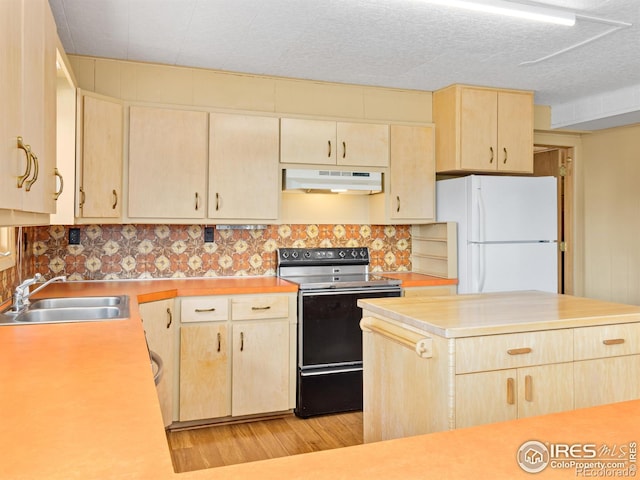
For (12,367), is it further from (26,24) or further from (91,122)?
(91,122)

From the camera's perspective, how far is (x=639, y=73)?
3.77 meters

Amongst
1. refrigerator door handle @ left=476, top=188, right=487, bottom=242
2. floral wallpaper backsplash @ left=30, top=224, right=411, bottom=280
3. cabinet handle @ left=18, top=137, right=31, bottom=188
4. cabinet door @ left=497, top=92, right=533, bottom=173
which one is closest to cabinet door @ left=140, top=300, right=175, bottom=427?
floral wallpaper backsplash @ left=30, top=224, right=411, bottom=280

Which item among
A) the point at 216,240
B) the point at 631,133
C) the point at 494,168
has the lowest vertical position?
the point at 216,240

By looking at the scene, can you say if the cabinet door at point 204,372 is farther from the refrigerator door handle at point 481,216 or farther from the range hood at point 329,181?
the refrigerator door handle at point 481,216

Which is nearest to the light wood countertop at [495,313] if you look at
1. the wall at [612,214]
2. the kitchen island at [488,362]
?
the kitchen island at [488,362]

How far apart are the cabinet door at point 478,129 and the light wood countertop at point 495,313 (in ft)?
5.28

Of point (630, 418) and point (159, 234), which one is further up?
point (159, 234)

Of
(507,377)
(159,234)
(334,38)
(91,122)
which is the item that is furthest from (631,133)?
(91,122)

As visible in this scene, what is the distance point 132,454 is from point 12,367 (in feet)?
2.64

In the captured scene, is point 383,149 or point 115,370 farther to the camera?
point 383,149

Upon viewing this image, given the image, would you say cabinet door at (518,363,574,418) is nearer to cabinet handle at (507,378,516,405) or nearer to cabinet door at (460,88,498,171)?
cabinet handle at (507,378,516,405)

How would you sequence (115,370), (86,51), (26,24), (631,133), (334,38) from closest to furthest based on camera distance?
(115,370), (26,24), (334,38), (86,51), (631,133)

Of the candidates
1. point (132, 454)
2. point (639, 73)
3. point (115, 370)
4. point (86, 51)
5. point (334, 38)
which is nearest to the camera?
point (132, 454)

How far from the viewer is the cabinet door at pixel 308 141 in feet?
12.7
